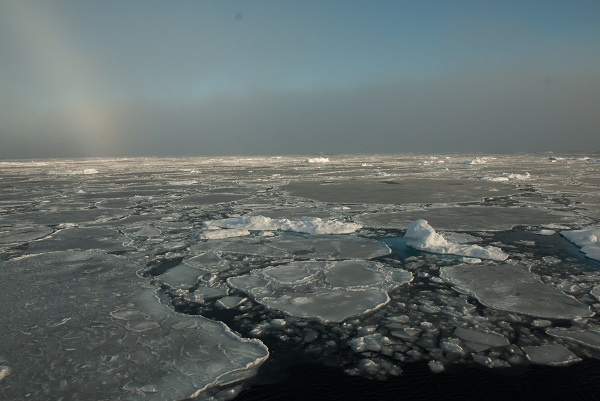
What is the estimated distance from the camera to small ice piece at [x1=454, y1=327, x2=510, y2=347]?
390 centimetres

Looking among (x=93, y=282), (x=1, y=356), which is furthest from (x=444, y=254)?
(x=1, y=356)

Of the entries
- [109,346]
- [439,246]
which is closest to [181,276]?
[109,346]

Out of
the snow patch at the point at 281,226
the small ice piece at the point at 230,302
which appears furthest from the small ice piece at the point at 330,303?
the snow patch at the point at 281,226

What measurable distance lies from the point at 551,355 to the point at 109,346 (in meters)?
4.30

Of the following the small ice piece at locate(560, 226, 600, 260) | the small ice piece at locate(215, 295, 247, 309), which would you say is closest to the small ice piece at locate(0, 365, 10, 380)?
the small ice piece at locate(215, 295, 247, 309)

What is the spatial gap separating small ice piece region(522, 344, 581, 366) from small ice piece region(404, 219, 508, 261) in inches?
126

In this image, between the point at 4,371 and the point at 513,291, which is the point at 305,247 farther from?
the point at 4,371

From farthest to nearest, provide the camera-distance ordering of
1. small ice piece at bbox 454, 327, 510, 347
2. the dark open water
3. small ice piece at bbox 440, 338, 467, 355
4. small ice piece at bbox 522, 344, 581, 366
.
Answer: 1. small ice piece at bbox 454, 327, 510, 347
2. small ice piece at bbox 440, 338, 467, 355
3. small ice piece at bbox 522, 344, 581, 366
4. the dark open water

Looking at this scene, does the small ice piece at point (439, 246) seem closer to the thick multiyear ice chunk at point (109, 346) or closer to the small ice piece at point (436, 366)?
the small ice piece at point (436, 366)

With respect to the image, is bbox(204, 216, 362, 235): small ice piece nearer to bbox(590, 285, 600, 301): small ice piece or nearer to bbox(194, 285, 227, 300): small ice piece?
bbox(194, 285, 227, 300): small ice piece

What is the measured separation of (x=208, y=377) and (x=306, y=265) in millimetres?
3465

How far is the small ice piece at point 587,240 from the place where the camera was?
701 centimetres

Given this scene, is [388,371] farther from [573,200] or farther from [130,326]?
[573,200]

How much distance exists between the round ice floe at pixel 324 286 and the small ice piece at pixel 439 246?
4.75ft
